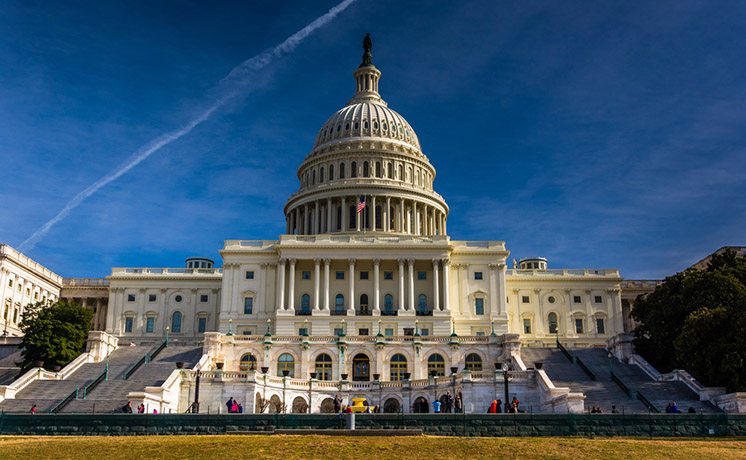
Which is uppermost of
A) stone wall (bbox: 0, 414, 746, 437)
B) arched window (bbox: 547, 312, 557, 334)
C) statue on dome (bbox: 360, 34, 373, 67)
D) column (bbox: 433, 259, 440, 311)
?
statue on dome (bbox: 360, 34, 373, 67)

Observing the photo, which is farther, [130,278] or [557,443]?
[130,278]

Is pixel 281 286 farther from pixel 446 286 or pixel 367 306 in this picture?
pixel 446 286

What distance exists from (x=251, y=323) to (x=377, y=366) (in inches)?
1114

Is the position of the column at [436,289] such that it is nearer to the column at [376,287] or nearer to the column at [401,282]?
the column at [401,282]

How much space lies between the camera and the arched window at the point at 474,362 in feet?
242

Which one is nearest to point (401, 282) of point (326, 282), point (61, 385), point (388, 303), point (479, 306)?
point (388, 303)

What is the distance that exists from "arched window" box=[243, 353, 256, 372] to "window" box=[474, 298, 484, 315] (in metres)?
33.8

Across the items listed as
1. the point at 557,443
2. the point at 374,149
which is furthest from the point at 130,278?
the point at 557,443

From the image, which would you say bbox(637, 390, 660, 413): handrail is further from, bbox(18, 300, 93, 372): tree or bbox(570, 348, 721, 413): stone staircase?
bbox(18, 300, 93, 372): tree

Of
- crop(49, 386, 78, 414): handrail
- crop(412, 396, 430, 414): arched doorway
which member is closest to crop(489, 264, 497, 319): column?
crop(412, 396, 430, 414): arched doorway

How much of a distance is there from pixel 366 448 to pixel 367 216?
82.6 metres

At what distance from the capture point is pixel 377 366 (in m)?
73.1

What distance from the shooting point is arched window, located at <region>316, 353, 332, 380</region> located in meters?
73.3

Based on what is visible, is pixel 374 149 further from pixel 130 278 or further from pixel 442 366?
pixel 442 366
